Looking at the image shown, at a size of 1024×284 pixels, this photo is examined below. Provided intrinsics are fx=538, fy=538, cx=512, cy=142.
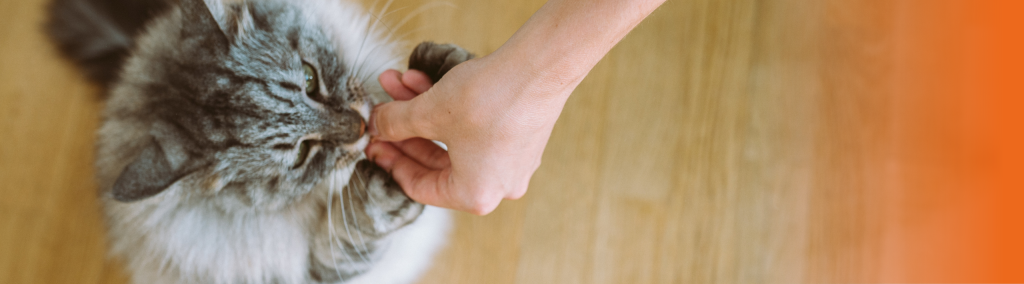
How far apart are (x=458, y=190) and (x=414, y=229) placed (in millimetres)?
350

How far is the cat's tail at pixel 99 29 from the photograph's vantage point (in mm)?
960

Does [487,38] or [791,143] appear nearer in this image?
[487,38]

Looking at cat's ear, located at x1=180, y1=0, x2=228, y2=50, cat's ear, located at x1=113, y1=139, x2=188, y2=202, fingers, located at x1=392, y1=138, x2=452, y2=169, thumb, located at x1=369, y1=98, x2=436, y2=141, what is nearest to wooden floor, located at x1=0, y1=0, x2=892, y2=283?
fingers, located at x1=392, y1=138, x2=452, y2=169

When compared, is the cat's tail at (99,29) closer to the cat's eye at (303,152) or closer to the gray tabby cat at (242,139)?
the gray tabby cat at (242,139)

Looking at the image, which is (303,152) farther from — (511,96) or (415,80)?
(511,96)

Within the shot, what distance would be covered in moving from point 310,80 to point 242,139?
0.16 metres

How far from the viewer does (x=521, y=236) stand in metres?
1.27

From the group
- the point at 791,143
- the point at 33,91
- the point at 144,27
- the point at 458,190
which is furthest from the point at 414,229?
the point at 791,143

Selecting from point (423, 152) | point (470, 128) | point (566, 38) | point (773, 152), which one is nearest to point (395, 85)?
point (423, 152)

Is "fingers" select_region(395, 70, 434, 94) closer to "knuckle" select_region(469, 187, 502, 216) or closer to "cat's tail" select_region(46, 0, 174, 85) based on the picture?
"knuckle" select_region(469, 187, 502, 216)

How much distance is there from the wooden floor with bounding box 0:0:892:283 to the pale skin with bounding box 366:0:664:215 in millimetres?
379

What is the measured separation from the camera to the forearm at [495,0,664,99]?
30.4 inches

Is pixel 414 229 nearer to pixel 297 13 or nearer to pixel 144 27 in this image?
pixel 297 13

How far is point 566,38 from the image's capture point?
2.57 ft
